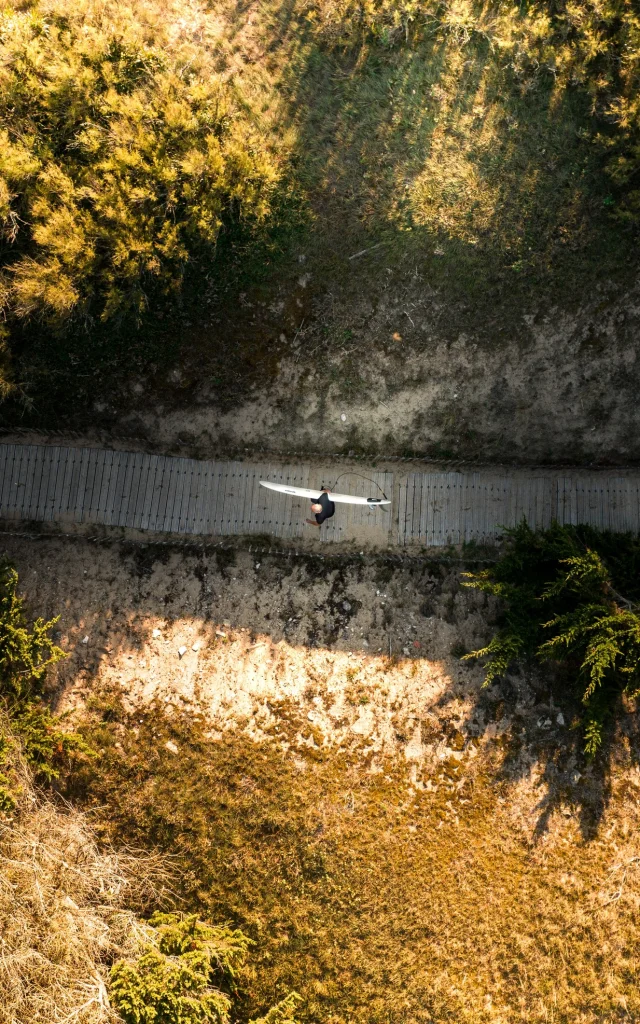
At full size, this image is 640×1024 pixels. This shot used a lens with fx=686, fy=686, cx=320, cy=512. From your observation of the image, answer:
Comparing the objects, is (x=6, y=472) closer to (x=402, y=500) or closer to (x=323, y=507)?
(x=323, y=507)

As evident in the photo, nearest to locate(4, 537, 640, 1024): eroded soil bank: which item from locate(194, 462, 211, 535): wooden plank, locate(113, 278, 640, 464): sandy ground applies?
A: locate(194, 462, 211, 535): wooden plank

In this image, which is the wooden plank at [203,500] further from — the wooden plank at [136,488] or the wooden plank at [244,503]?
the wooden plank at [136,488]

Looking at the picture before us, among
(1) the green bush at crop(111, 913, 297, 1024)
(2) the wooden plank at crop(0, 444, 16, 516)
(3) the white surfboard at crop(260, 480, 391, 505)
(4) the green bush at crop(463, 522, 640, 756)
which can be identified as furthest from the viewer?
(2) the wooden plank at crop(0, 444, 16, 516)

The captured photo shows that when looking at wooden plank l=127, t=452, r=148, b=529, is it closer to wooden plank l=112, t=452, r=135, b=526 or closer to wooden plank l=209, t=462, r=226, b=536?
wooden plank l=112, t=452, r=135, b=526

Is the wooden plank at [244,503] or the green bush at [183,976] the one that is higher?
the wooden plank at [244,503]

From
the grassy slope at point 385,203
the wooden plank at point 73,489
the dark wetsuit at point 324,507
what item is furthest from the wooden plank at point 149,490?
the dark wetsuit at point 324,507
